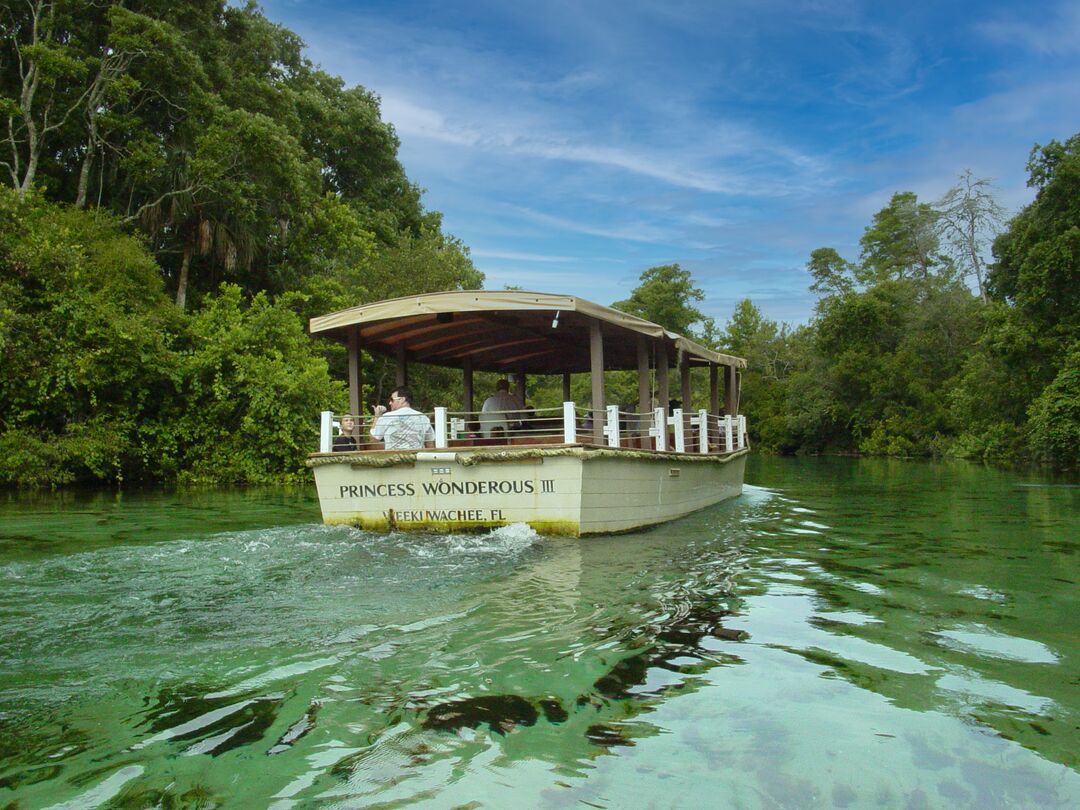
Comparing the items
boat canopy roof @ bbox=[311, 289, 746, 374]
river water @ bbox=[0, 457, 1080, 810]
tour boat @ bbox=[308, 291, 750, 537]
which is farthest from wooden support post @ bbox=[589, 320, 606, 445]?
river water @ bbox=[0, 457, 1080, 810]

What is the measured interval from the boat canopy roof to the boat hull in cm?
176

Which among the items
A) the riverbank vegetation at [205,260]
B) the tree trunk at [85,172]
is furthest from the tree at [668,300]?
the tree trunk at [85,172]

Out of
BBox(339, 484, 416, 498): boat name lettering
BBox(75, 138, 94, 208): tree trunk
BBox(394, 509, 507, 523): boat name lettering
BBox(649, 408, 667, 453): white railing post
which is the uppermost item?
BBox(75, 138, 94, 208): tree trunk

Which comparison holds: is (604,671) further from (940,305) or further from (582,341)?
(940,305)

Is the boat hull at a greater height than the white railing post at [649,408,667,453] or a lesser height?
lesser

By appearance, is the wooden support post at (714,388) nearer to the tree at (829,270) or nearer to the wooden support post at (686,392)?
the wooden support post at (686,392)

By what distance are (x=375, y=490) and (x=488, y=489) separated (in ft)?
4.50

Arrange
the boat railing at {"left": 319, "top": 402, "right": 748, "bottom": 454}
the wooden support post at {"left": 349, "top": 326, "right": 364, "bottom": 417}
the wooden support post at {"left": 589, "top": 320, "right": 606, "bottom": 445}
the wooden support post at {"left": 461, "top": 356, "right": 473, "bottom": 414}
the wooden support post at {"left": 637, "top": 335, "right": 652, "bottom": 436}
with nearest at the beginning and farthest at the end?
the boat railing at {"left": 319, "top": 402, "right": 748, "bottom": 454} → the wooden support post at {"left": 589, "top": 320, "right": 606, "bottom": 445} → the wooden support post at {"left": 349, "top": 326, "right": 364, "bottom": 417} → the wooden support post at {"left": 637, "top": 335, "right": 652, "bottom": 436} → the wooden support post at {"left": 461, "top": 356, "right": 473, "bottom": 414}

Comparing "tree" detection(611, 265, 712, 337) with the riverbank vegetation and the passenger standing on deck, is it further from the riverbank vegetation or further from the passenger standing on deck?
the passenger standing on deck

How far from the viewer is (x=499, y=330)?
451 inches

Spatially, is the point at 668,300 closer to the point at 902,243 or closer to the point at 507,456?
the point at 902,243

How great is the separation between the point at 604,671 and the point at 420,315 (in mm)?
6600

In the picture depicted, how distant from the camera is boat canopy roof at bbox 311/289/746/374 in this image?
915 centimetres

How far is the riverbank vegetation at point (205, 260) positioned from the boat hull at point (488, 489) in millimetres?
9734
